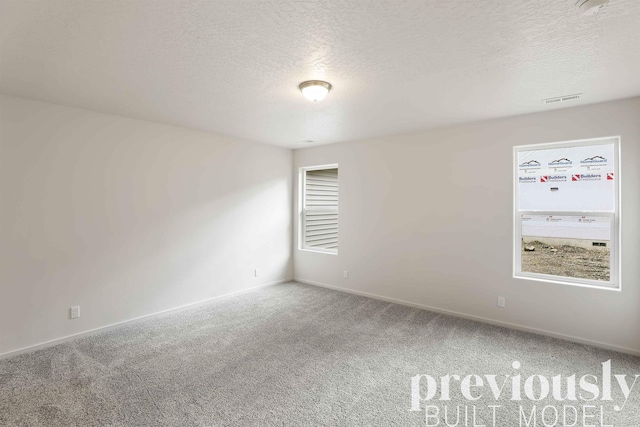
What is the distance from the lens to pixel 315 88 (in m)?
2.51

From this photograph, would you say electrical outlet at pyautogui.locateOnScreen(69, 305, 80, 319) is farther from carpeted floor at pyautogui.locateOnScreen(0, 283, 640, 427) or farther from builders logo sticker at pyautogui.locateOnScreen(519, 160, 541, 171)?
builders logo sticker at pyautogui.locateOnScreen(519, 160, 541, 171)

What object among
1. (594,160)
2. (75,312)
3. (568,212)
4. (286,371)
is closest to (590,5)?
(594,160)

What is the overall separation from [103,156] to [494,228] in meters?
4.45

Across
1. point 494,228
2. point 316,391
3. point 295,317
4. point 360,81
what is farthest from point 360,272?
point 360,81

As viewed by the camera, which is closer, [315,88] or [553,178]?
[315,88]

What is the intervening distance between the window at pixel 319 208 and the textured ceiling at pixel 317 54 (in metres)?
2.25

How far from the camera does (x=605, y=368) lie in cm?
258

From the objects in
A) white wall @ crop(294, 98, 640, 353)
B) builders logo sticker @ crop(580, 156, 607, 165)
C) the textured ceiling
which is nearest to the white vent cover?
the textured ceiling

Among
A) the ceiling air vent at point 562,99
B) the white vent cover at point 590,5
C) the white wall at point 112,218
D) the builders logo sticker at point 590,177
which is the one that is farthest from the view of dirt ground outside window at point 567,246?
the white wall at point 112,218

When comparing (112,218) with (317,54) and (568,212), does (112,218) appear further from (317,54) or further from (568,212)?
(568,212)

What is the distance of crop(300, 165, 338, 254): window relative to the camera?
17.7 ft

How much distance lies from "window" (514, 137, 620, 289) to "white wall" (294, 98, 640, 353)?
0.43 feet

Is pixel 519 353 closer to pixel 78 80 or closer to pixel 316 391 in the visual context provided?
pixel 316 391

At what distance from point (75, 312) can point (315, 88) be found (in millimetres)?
3273
